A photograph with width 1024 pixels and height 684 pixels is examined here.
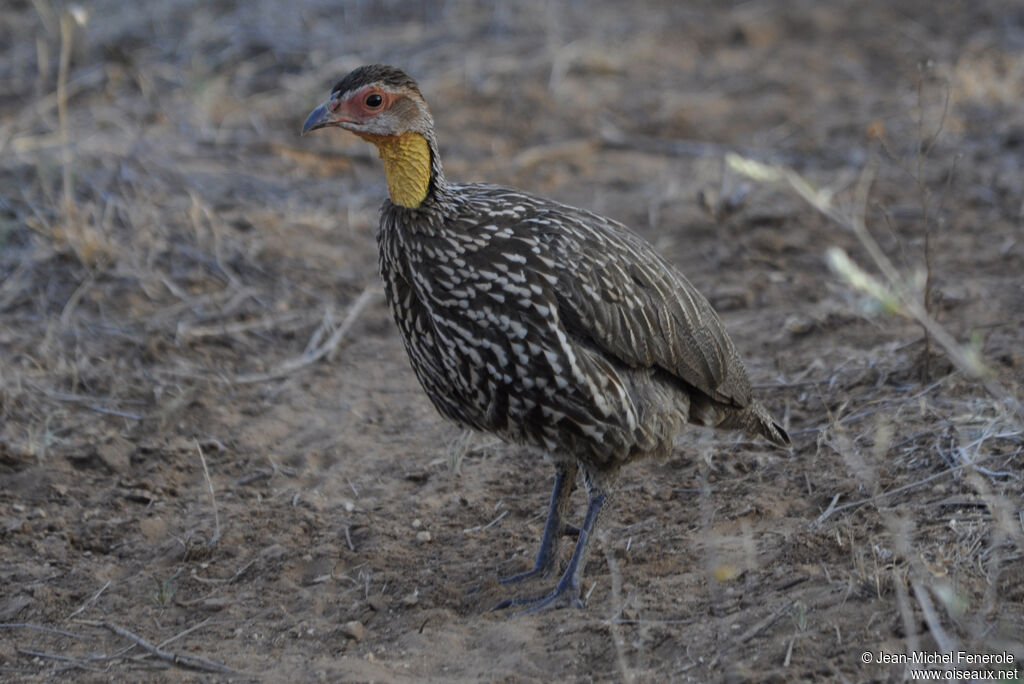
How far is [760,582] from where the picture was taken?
397 cm

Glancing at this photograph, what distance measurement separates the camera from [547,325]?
13.0 feet

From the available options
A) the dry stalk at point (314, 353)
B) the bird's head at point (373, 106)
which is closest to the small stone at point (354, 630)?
the bird's head at point (373, 106)

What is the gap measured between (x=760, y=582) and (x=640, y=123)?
6219 mm

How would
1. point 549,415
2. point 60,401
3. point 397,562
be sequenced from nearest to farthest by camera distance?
point 549,415
point 397,562
point 60,401

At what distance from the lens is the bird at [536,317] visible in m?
3.97

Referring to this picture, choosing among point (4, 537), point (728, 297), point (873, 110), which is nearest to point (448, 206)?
point (4, 537)

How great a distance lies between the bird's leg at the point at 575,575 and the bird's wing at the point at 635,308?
57 centimetres

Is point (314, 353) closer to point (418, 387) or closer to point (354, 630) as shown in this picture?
point (418, 387)

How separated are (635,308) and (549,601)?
1.13 m

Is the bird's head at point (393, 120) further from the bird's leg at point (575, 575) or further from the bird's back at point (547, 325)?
the bird's leg at point (575, 575)

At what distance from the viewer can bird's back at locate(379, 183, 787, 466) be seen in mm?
3965

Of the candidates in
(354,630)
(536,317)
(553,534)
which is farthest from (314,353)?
(536,317)

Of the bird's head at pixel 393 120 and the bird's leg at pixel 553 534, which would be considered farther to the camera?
the bird's leg at pixel 553 534

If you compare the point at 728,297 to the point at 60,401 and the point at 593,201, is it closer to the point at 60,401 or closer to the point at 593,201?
the point at 593,201
